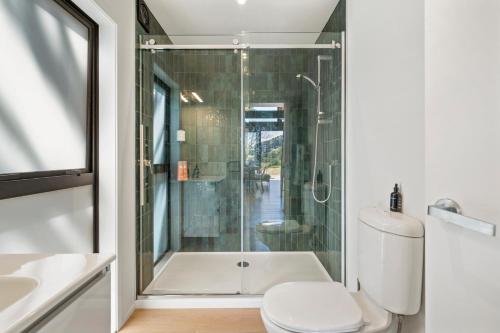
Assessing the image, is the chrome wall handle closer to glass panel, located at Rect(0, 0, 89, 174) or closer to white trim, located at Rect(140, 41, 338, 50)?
glass panel, located at Rect(0, 0, 89, 174)

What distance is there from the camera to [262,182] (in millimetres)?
2680

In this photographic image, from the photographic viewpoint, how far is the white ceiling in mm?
2330

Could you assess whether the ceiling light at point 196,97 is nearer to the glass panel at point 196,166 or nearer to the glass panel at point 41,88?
the glass panel at point 196,166

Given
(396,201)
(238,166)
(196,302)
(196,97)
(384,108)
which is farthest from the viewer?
(196,97)

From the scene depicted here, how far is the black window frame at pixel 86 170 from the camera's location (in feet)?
4.12

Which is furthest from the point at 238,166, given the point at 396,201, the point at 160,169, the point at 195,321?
the point at 396,201

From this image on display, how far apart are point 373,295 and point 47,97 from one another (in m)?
1.86

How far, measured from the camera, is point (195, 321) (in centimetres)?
200

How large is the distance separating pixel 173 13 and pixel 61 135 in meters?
1.55

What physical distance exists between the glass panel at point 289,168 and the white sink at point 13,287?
6.18 ft

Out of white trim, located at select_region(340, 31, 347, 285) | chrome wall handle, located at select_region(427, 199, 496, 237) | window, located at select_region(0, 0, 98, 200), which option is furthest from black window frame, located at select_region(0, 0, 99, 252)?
white trim, located at select_region(340, 31, 347, 285)

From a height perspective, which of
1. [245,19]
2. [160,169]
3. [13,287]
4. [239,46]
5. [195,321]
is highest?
[245,19]

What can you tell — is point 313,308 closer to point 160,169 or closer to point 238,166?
point 238,166

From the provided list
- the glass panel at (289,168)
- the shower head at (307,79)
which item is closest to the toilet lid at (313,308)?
the glass panel at (289,168)
